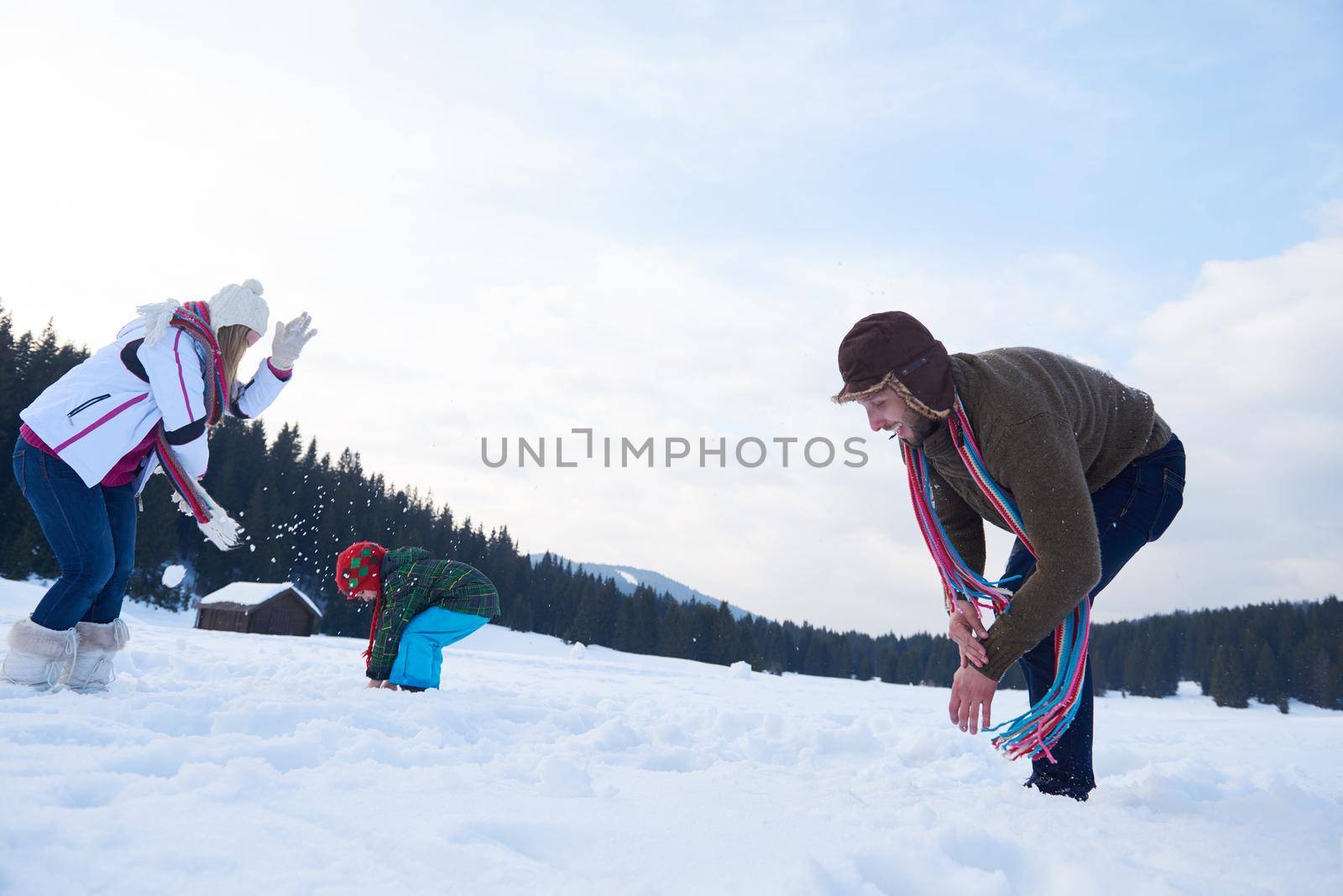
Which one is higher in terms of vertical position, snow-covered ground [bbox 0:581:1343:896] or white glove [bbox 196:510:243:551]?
white glove [bbox 196:510:243:551]

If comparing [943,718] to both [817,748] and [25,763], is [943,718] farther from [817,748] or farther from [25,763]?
[25,763]

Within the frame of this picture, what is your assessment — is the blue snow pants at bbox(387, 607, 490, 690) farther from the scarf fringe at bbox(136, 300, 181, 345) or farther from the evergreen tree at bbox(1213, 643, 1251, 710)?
the evergreen tree at bbox(1213, 643, 1251, 710)

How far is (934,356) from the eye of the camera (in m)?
2.27

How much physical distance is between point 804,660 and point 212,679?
63.0 m

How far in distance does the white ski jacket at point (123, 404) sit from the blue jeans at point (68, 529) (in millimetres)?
96

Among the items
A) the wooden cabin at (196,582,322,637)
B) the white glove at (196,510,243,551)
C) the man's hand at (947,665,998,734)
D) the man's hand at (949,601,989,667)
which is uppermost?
the white glove at (196,510,243,551)

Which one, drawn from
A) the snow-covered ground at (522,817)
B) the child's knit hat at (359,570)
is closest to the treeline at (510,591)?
the child's knit hat at (359,570)

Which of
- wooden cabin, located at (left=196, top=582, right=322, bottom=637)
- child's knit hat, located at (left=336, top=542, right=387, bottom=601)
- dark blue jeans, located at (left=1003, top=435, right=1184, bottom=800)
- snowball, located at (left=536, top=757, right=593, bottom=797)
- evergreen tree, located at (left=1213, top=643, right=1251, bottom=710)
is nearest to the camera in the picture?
snowball, located at (left=536, top=757, right=593, bottom=797)

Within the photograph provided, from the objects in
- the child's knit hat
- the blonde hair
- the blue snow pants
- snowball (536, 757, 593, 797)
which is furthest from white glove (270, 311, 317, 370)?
snowball (536, 757, 593, 797)

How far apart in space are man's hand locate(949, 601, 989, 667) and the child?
3066 millimetres

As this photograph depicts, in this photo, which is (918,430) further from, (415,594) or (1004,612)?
(415,594)

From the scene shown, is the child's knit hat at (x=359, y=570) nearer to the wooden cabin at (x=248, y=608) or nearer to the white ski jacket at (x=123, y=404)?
the white ski jacket at (x=123, y=404)

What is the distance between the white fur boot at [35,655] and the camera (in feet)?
10.4

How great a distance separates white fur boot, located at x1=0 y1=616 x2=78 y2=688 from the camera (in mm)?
3184
